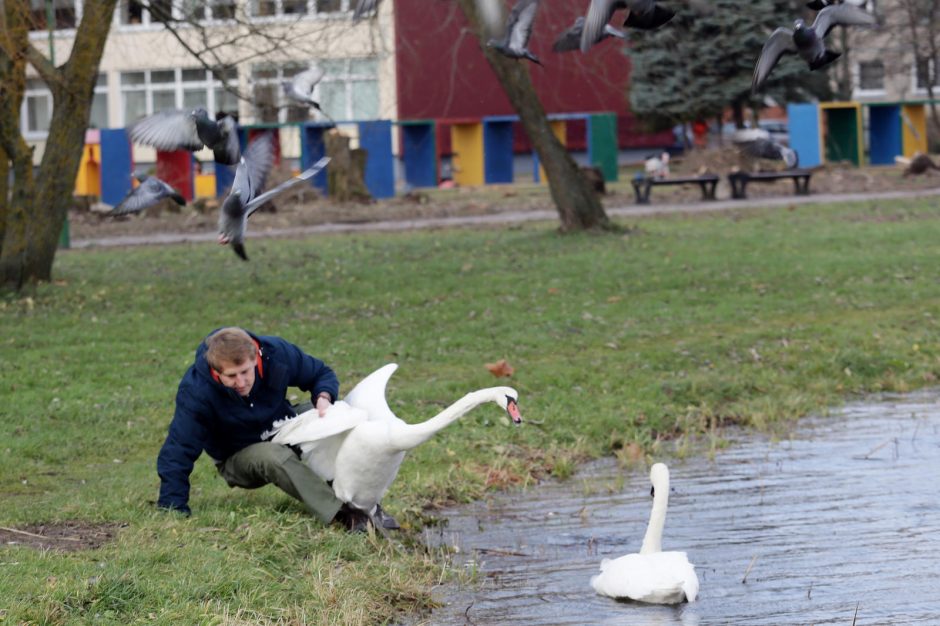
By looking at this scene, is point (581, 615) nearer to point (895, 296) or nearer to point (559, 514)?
point (559, 514)

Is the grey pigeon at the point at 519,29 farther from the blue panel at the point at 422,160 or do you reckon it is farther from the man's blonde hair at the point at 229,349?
the blue panel at the point at 422,160

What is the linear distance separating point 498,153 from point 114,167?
10883 mm

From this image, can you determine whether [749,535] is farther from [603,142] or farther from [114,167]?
[603,142]

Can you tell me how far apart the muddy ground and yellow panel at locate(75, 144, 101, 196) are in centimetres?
455

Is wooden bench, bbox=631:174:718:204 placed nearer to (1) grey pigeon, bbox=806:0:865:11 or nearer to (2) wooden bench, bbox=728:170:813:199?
(2) wooden bench, bbox=728:170:813:199

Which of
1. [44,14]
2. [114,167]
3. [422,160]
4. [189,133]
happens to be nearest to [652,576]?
[189,133]

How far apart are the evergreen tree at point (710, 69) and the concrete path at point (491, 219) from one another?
7804 mm

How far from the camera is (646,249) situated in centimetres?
1884

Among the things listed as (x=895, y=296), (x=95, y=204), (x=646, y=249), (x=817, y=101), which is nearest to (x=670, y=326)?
(x=895, y=296)

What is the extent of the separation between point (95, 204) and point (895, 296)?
21996 millimetres

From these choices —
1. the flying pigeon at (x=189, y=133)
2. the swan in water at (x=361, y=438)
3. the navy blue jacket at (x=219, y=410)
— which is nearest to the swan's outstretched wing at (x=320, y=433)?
the swan in water at (x=361, y=438)

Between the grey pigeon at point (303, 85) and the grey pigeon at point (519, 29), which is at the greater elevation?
the grey pigeon at point (519, 29)

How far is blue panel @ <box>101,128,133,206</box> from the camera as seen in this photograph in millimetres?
33094

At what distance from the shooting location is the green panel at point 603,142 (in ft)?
120
